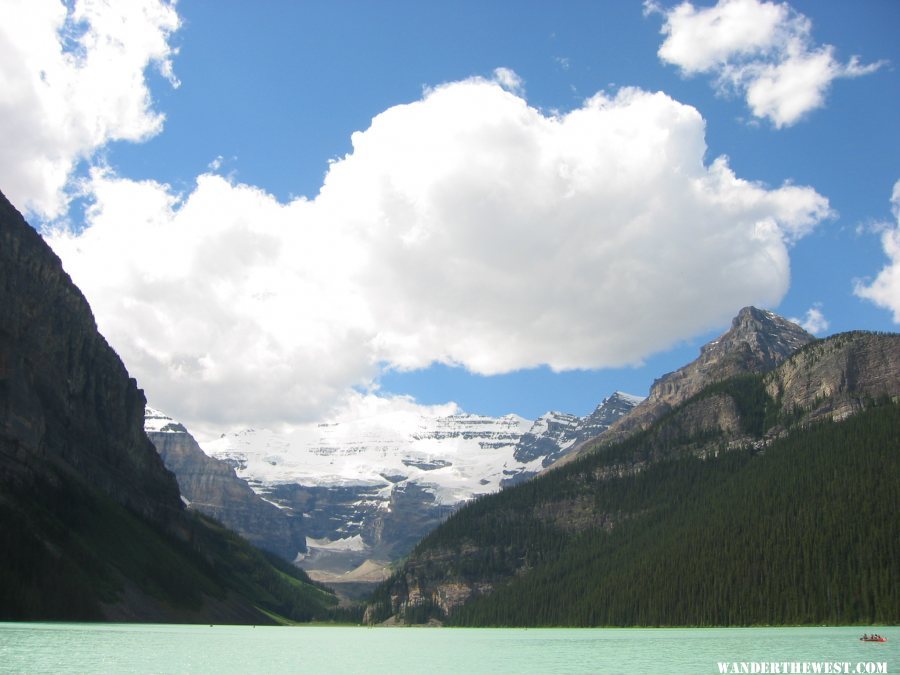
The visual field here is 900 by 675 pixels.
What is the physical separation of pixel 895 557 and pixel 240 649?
140 m

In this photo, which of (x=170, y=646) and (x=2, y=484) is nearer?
(x=170, y=646)

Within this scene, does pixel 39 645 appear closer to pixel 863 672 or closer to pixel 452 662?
pixel 452 662

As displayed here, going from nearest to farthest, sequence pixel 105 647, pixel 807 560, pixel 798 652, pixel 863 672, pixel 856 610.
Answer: pixel 863 672
pixel 798 652
pixel 105 647
pixel 856 610
pixel 807 560

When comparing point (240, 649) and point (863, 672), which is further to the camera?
point (240, 649)

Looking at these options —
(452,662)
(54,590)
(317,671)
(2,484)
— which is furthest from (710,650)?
(2,484)

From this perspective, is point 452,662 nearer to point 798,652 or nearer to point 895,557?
point 798,652

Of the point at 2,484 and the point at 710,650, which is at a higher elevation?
the point at 2,484

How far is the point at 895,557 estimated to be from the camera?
18300 cm

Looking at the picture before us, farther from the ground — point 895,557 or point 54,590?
point 895,557

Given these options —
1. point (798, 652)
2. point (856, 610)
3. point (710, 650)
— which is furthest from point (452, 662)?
point (856, 610)

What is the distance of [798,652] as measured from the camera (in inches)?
4021

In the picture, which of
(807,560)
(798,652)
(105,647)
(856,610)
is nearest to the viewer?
(798,652)

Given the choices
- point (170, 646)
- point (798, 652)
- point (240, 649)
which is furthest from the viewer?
point (240, 649)

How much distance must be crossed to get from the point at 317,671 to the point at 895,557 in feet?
472
